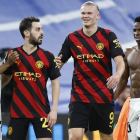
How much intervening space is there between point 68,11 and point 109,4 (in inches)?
30.1

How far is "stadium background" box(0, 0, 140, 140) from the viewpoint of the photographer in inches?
337

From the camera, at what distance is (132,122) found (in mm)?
6199

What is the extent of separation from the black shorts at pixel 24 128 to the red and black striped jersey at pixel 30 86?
0.16 feet

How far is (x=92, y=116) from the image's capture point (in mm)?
A: 5660

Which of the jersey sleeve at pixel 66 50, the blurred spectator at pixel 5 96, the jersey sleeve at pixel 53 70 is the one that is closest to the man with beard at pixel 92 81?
the jersey sleeve at pixel 66 50

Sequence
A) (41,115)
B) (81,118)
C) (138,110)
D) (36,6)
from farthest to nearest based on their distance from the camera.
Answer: (36,6)
(138,110)
(81,118)
(41,115)

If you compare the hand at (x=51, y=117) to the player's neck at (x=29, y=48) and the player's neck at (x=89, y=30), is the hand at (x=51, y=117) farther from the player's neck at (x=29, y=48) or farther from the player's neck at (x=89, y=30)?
the player's neck at (x=89, y=30)

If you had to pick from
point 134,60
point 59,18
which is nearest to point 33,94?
point 134,60

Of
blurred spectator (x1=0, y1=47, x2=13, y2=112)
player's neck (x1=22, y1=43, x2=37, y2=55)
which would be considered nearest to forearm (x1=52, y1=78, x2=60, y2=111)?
player's neck (x1=22, y1=43, x2=37, y2=55)

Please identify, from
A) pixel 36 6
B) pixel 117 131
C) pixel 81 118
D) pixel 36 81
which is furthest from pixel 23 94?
pixel 36 6

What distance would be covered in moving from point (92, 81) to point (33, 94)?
821 mm

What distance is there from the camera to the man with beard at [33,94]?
201 inches

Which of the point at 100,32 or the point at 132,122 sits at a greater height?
the point at 100,32

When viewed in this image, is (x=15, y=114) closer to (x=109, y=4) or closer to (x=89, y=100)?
(x=89, y=100)
